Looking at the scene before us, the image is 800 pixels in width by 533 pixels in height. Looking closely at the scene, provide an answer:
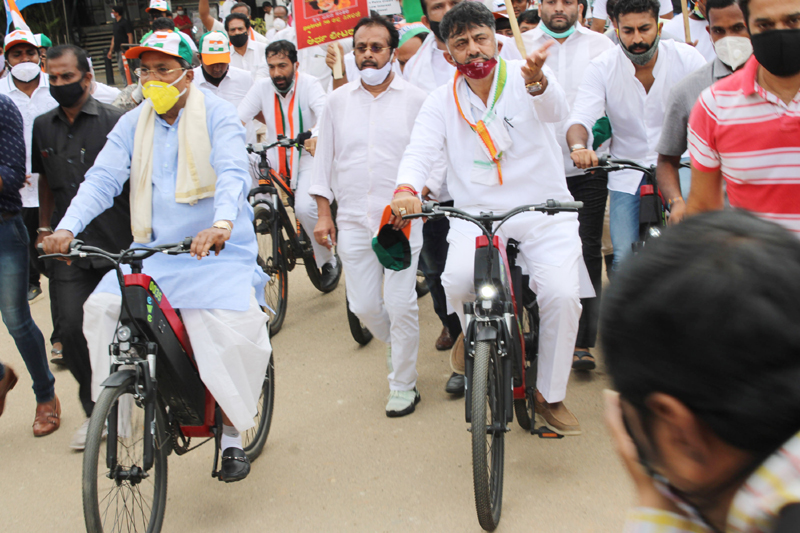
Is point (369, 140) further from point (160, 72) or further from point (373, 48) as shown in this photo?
point (160, 72)

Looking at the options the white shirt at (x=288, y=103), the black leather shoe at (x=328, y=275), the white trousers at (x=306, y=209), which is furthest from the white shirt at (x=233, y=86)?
the black leather shoe at (x=328, y=275)

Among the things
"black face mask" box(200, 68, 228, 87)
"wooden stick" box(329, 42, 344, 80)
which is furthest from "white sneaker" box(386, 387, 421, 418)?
"black face mask" box(200, 68, 228, 87)

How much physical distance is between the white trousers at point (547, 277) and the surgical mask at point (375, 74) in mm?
1314

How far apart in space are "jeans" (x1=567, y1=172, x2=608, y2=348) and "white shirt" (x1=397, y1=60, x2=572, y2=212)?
0.96 m

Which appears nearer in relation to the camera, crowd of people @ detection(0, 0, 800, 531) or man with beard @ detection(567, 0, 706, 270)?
crowd of people @ detection(0, 0, 800, 531)

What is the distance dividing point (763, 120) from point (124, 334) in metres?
2.59

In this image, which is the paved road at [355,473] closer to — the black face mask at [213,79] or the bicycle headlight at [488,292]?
the bicycle headlight at [488,292]

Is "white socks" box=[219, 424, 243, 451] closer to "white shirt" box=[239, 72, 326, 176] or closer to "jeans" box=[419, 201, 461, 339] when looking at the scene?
"jeans" box=[419, 201, 461, 339]

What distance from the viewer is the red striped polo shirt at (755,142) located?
255cm

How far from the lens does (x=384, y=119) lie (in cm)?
479

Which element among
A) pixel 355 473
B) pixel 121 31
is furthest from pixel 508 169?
pixel 121 31

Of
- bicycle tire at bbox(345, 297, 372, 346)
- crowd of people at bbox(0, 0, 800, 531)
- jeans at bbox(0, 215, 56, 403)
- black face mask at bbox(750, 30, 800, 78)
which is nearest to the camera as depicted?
black face mask at bbox(750, 30, 800, 78)

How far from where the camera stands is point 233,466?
3.82m

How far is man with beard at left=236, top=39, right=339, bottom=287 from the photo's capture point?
6.98 meters
